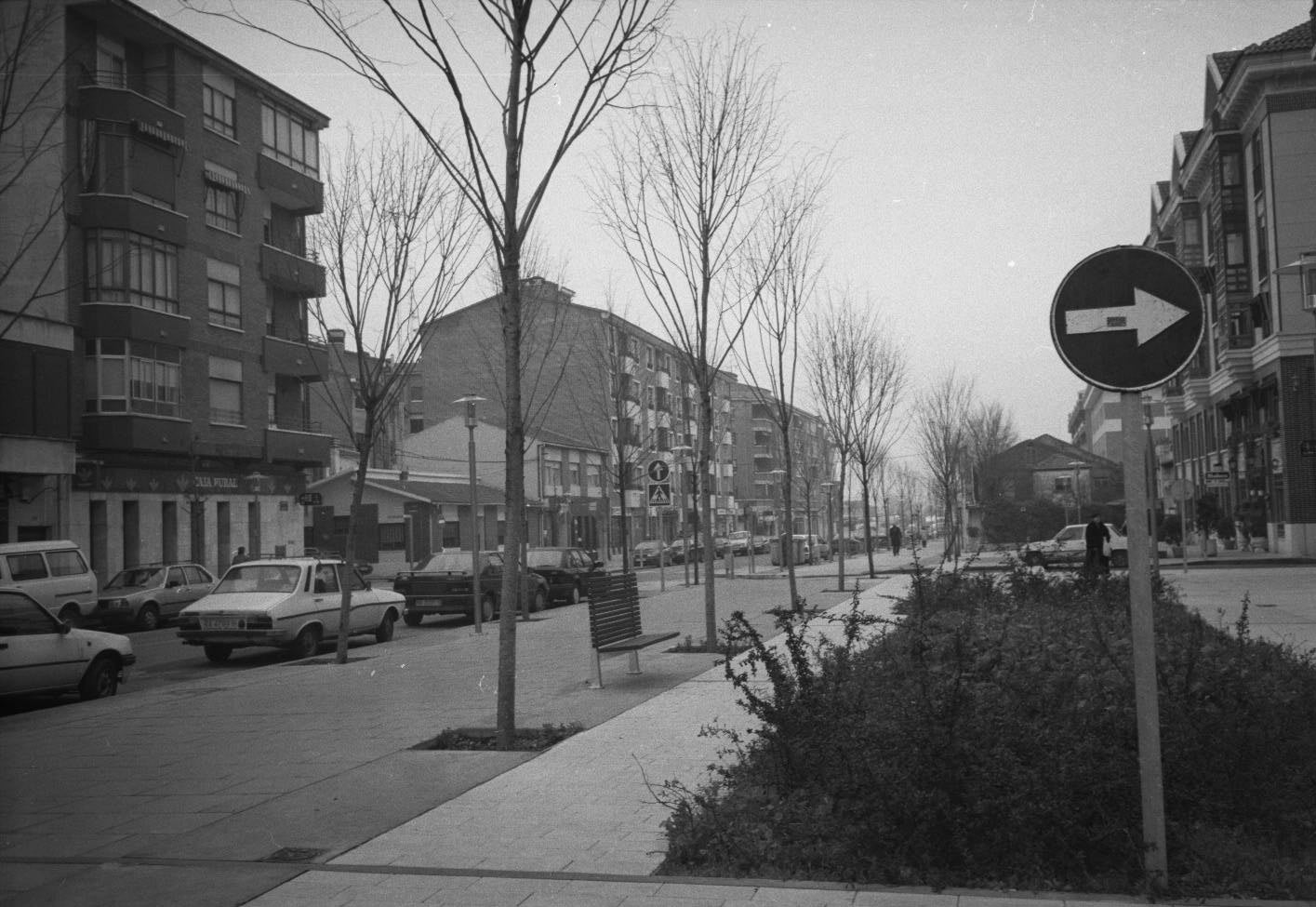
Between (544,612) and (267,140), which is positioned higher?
(267,140)

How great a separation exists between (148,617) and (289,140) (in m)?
22.6

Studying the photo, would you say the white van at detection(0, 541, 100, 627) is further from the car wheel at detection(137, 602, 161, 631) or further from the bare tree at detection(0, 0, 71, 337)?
the bare tree at detection(0, 0, 71, 337)

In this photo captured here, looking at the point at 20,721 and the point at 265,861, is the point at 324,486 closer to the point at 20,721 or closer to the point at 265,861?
the point at 20,721

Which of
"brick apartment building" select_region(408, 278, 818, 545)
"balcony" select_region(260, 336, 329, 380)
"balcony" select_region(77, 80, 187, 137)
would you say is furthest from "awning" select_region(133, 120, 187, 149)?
"brick apartment building" select_region(408, 278, 818, 545)

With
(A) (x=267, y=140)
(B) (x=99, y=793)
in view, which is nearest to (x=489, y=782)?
(B) (x=99, y=793)

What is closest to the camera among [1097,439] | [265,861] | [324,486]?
[265,861]

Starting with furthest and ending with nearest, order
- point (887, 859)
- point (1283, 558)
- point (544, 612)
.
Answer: point (1283, 558), point (544, 612), point (887, 859)

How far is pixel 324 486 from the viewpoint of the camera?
180ft

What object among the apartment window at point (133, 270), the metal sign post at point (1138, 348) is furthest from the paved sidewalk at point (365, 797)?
the apartment window at point (133, 270)

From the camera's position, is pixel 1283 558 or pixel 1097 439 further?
pixel 1097 439

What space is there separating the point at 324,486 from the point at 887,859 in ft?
171

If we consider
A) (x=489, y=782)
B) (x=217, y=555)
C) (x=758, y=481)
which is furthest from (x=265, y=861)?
(x=758, y=481)

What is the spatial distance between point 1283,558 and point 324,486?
39313 millimetres

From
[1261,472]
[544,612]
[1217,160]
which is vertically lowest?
[544,612]
